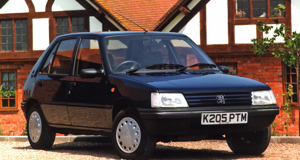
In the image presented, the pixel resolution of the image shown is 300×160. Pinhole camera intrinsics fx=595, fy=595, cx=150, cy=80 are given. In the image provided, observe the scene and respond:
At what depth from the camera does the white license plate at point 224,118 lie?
270 inches

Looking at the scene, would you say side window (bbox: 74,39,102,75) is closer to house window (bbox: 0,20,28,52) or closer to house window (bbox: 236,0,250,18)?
house window (bbox: 236,0,250,18)

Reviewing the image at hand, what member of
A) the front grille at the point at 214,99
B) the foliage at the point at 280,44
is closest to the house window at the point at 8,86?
the foliage at the point at 280,44

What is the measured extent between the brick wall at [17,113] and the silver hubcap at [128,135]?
14.0 meters

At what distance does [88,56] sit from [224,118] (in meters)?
2.31

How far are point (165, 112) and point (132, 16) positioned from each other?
542 inches

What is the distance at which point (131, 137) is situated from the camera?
7062 millimetres

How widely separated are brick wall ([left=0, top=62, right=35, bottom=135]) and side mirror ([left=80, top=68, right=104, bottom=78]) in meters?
13.4

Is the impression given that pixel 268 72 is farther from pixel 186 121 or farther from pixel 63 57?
pixel 186 121

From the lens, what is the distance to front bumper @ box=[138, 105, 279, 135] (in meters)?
6.71

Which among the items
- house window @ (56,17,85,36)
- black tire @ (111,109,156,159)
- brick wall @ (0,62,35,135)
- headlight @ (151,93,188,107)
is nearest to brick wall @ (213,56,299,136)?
house window @ (56,17,85,36)

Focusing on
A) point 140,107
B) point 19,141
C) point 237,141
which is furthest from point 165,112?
point 19,141

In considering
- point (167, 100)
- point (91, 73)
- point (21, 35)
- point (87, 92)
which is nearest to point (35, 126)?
point (87, 92)

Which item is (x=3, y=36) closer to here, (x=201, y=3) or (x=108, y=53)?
(x=201, y=3)

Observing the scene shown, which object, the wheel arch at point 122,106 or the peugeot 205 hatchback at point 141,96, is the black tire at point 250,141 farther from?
the wheel arch at point 122,106
